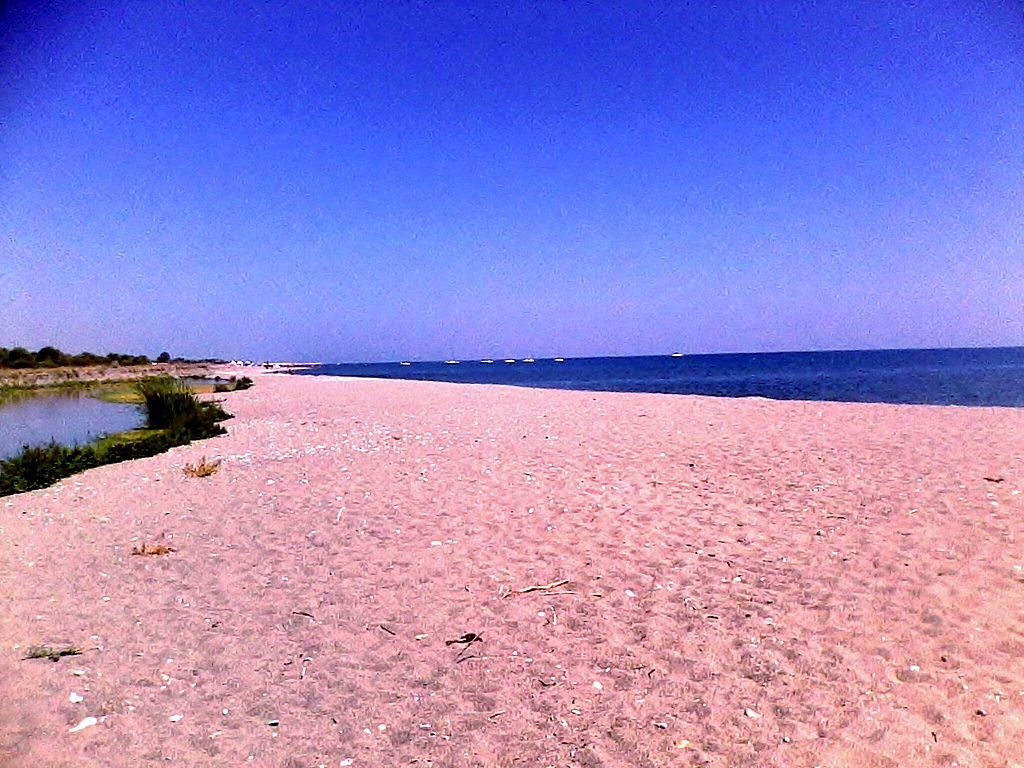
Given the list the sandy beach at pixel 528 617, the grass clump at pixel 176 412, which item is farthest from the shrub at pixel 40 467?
the grass clump at pixel 176 412

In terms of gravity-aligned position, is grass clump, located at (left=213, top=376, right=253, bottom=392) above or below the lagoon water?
above

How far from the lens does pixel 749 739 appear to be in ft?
10.8

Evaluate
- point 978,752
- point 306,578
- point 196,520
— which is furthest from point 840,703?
point 196,520

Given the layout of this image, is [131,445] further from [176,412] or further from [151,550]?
[151,550]

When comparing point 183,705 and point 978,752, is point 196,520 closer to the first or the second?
point 183,705

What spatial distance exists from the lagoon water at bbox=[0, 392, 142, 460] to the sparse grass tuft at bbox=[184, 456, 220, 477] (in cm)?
588

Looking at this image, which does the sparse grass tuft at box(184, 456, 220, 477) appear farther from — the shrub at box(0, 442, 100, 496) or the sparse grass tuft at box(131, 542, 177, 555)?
the sparse grass tuft at box(131, 542, 177, 555)

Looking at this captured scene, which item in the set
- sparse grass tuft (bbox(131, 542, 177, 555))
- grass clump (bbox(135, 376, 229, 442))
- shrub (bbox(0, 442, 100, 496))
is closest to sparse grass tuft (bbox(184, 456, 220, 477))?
shrub (bbox(0, 442, 100, 496))

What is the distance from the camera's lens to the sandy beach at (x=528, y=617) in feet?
11.0

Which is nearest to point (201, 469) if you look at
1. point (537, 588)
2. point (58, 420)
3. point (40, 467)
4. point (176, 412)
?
point (40, 467)

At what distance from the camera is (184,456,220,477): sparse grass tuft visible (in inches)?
412

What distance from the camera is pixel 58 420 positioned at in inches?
853

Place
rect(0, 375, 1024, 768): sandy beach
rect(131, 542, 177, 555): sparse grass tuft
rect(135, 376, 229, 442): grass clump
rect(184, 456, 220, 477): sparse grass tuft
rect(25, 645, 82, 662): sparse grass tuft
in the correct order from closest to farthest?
rect(0, 375, 1024, 768): sandy beach
rect(25, 645, 82, 662): sparse grass tuft
rect(131, 542, 177, 555): sparse grass tuft
rect(184, 456, 220, 477): sparse grass tuft
rect(135, 376, 229, 442): grass clump

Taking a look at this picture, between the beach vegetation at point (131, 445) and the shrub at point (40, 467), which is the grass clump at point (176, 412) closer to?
the beach vegetation at point (131, 445)
